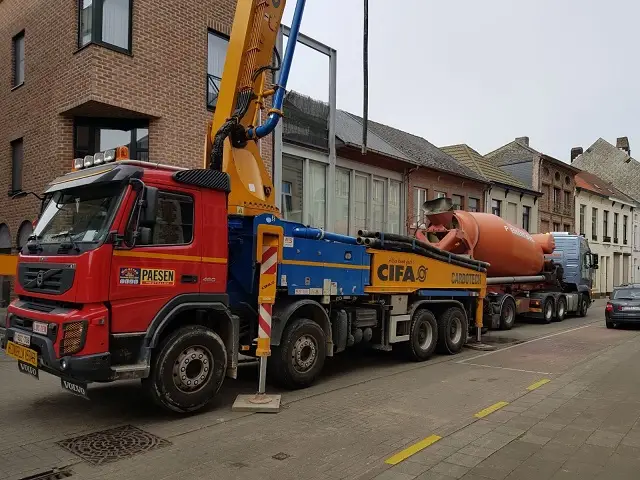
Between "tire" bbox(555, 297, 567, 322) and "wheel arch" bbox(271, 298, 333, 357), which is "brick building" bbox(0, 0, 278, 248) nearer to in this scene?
"wheel arch" bbox(271, 298, 333, 357)

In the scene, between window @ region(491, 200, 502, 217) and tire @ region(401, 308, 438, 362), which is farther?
window @ region(491, 200, 502, 217)

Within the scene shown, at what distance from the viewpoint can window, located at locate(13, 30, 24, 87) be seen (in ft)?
48.4

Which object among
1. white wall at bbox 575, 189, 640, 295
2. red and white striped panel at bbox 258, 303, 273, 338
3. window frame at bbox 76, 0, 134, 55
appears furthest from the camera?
white wall at bbox 575, 189, 640, 295

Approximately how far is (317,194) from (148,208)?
37.6 ft

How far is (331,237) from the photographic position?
809 centimetres

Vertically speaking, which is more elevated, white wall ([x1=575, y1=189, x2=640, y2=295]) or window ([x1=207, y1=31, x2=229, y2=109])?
window ([x1=207, y1=31, x2=229, y2=109])

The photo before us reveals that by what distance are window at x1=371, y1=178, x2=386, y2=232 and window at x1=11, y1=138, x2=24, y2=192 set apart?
36.7 feet

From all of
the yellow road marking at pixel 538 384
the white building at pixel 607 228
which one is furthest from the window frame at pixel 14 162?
the white building at pixel 607 228

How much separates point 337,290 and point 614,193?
42.6 metres

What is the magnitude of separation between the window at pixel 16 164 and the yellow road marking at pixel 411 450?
13.3 metres

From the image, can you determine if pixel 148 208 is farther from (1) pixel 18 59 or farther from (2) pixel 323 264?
(1) pixel 18 59

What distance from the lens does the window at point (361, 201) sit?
61.7 feet

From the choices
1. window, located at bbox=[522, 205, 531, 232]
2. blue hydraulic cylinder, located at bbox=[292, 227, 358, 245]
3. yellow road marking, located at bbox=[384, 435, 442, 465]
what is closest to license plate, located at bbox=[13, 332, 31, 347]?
blue hydraulic cylinder, located at bbox=[292, 227, 358, 245]

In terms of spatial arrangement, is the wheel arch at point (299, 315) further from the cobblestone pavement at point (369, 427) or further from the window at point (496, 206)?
the window at point (496, 206)
